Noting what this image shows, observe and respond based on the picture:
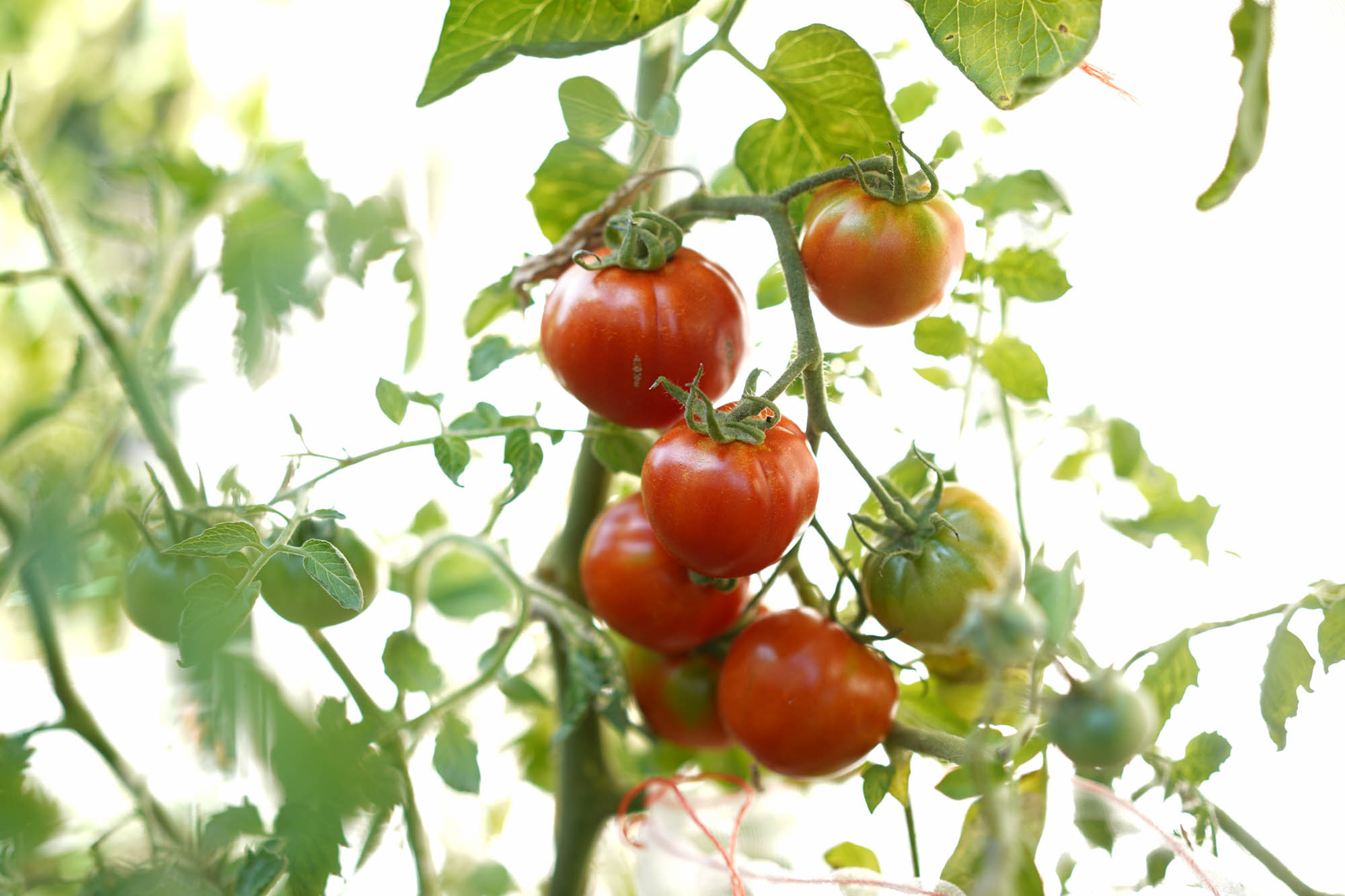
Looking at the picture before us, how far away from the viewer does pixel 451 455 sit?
369 millimetres

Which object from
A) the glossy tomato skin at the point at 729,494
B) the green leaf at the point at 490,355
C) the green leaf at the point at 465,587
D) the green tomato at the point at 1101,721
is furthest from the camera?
the green leaf at the point at 465,587

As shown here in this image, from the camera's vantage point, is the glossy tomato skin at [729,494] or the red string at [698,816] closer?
the glossy tomato skin at [729,494]

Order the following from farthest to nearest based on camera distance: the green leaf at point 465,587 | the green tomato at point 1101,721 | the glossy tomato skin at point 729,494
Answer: the green leaf at point 465,587
the glossy tomato skin at point 729,494
the green tomato at point 1101,721

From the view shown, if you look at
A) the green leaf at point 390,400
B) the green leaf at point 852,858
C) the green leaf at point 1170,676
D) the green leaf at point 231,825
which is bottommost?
the green leaf at point 852,858

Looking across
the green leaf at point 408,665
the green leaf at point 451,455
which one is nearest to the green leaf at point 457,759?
the green leaf at point 408,665

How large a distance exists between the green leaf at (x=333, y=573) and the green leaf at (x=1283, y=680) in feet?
1.13

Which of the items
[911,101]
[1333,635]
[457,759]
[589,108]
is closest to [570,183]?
[589,108]

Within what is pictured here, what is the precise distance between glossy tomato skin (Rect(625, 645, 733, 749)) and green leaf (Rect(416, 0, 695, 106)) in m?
0.30

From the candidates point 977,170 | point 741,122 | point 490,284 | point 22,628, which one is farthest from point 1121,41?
point 22,628

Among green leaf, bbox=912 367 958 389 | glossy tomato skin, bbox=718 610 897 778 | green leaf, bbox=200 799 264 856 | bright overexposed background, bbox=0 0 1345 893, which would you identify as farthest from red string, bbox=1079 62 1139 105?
green leaf, bbox=200 799 264 856

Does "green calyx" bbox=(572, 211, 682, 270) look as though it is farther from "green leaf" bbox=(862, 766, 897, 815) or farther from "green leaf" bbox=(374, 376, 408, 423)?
"green leaf" bbox=(862, 766, 897, 815)

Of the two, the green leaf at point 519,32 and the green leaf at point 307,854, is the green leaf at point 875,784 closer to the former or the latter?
the green leaf at point 307,854

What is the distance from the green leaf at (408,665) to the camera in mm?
448

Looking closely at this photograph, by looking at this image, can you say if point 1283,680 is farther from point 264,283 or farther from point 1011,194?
point 264,283
